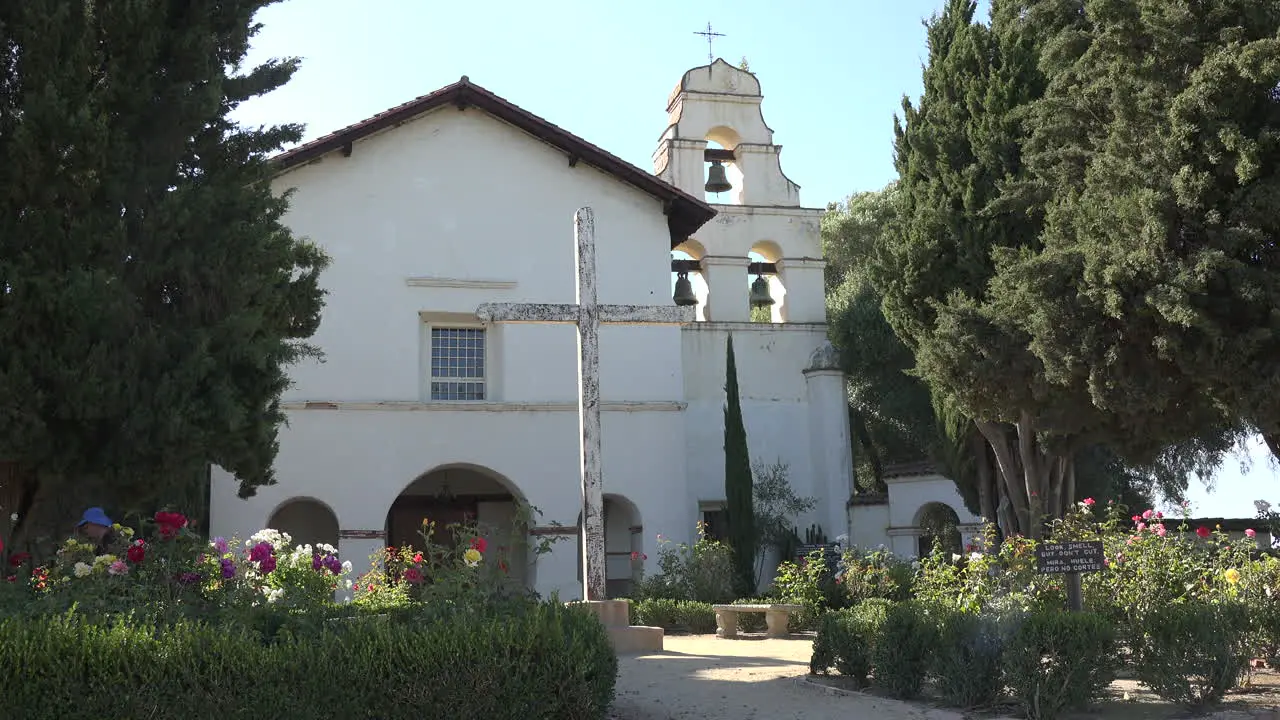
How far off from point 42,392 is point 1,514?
5.96 ft

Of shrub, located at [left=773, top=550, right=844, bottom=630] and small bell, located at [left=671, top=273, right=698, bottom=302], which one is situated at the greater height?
small bell, located at [left=671, top=273, right=698, bottom=302]

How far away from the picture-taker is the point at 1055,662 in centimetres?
743

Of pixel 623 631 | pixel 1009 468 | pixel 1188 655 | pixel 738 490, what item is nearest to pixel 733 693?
pixel 623 631

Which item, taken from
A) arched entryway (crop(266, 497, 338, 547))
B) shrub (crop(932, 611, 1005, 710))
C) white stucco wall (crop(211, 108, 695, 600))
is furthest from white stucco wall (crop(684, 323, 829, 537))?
shrub (crop(932, 611, 1005, 710))

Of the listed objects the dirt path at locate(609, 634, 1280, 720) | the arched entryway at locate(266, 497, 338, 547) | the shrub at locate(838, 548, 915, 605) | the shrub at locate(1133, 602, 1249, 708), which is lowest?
the dirt path at locate(609, 634, 1280, 720)

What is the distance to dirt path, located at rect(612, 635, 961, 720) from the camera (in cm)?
775

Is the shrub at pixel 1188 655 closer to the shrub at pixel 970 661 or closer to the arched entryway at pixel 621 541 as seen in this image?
the shrub at pixel 970 661

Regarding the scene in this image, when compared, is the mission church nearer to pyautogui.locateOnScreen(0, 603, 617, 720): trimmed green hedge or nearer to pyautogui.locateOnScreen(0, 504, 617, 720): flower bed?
pyautogui.locateOnScreen(0, 504, 617, 720): flower bed

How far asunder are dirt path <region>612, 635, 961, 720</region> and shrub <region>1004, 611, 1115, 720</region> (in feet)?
1.64

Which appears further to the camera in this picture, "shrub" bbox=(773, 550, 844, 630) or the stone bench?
"shrub" bbox=(773, 550, 844, 630)

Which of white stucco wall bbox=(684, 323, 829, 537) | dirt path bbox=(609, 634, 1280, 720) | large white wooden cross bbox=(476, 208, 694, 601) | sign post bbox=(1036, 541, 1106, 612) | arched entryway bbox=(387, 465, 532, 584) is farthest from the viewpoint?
white stucco wall bbox=(684, 323, 829, 537)

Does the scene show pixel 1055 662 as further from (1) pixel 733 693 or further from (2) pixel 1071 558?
(1) pixel 733 693

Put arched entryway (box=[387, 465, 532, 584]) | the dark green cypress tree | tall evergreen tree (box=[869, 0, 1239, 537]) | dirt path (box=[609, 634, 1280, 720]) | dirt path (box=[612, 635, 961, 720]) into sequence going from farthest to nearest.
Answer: arched entryway (box=[387, 465, 532, 584]) < the dark green cypress tree < tall evergreen tree (box=[869, 0, 1239, 537]) < dirt path (box=[612, 635, 961, 720]) < dirt path (box=[609, 634, 1280, 720])

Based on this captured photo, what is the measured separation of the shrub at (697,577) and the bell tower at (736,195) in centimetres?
527
